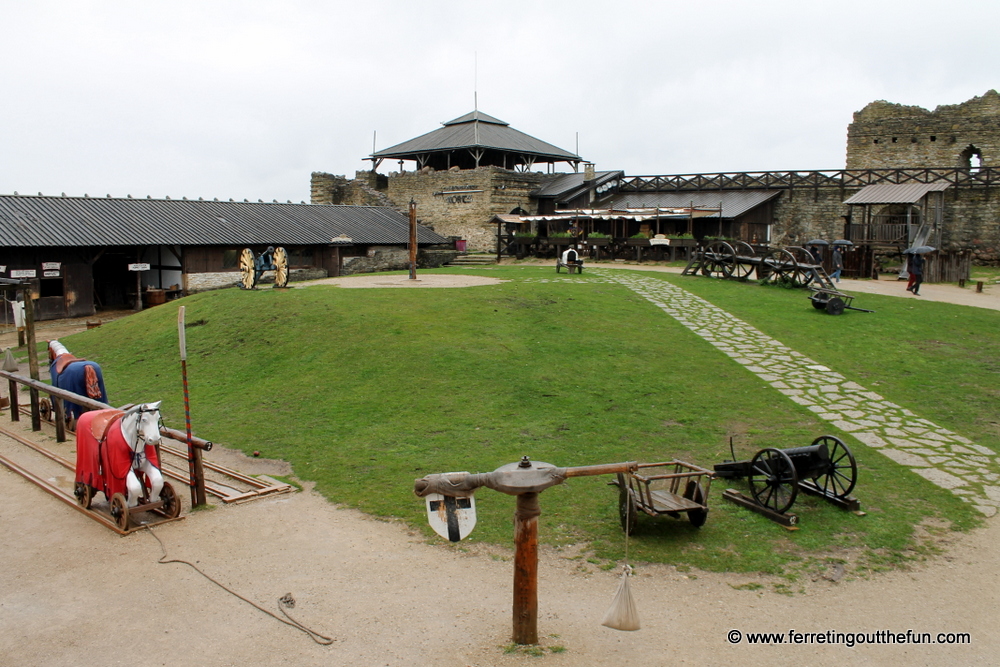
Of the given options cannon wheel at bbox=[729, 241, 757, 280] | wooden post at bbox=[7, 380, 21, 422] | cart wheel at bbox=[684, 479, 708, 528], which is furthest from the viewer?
cannon wheel at bbox=[729, 241, 757, 280]

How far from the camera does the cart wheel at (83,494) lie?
8.23 meters

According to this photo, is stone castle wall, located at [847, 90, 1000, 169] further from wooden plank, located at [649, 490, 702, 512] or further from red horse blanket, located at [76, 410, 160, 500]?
red horse blanket, located at [76, 410, 160, 500]

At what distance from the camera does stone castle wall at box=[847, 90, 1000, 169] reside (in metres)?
31.3

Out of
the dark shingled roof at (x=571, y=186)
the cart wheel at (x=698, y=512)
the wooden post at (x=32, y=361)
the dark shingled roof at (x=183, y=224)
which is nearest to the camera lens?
the cart wheel at (x=698, y=512)

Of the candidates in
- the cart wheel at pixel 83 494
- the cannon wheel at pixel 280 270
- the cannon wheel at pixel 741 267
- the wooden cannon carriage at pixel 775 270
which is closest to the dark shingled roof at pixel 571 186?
the wooden cannon carriage at pixel 775 270

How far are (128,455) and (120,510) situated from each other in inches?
22.3

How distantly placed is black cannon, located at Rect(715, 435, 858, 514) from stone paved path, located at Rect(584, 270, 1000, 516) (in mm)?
1504

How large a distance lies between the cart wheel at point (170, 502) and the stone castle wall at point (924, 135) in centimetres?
3223

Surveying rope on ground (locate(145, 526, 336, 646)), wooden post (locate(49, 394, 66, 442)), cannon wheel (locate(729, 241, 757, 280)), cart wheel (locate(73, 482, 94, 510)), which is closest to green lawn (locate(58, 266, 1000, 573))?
wooden post (locate(49, 394, 66, 442))

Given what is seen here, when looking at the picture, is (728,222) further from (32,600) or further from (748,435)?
(32,600)

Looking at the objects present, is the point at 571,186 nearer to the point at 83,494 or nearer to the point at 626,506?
the point at 83,494

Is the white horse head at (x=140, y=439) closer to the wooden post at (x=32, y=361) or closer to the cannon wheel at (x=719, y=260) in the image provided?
the wooden post at (x=32, y=361)

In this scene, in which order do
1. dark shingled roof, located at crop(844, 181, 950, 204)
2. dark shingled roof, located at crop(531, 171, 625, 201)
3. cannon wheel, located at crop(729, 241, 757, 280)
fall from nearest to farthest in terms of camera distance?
cannon wheel, located at crop(729, 241, 757, 280) → dark shingled roof, located at crop(844, 181, 950, 204) → dark shingled roof, located at crop(531, 171, 625, 201)

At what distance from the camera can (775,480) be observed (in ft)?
24.7
